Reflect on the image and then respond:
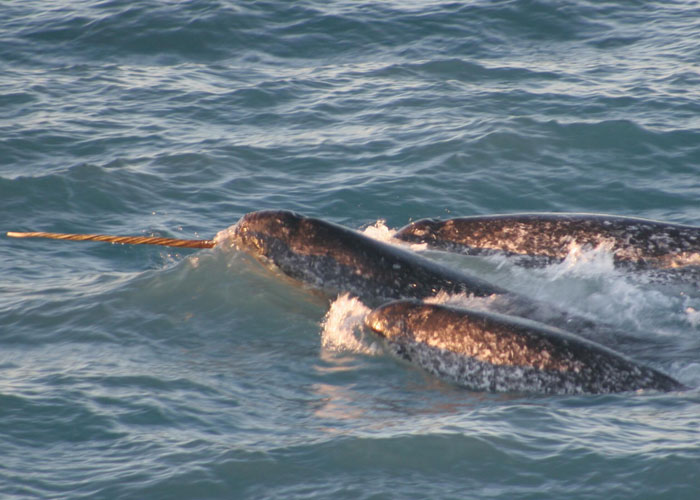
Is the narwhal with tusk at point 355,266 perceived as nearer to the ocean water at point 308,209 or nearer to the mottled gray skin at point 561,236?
the ocean water at point 308,209

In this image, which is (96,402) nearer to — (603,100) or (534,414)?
(534,414)

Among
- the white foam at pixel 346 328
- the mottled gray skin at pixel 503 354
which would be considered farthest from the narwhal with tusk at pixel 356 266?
the mottled gray skin at pixel 503 354

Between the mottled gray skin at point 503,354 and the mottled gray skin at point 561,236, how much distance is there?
262 cm

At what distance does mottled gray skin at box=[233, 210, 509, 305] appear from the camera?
10898 mm

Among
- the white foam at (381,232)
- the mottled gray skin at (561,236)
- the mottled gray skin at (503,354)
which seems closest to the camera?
the mottled gray skin at (503,354)

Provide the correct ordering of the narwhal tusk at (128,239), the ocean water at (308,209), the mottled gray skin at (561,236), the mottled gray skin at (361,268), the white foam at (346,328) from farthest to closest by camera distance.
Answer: the mottled gray skin at (561,236)
the narwhal tusk at (128,239)
the mottled gray skin at (361,268)
the white foam at (346,328)
the ocean water at (308,209)

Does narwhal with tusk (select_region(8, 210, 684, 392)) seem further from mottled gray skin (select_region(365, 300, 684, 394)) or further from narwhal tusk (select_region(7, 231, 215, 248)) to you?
mottled gray skin (select_region(365, 300, 684, 394))

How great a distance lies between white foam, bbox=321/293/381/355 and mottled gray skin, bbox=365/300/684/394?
22cm

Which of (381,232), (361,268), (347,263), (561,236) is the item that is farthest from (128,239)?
(561,236)

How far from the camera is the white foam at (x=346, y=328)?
10.1 m

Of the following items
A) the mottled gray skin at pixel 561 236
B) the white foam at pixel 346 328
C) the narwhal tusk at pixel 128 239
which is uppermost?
the narwhal tusk at pixel 128 239

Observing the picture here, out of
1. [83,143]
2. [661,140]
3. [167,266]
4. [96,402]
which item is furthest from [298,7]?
[96,402]

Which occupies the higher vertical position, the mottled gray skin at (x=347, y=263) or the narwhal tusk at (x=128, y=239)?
the narwhal tusk at (x=128, y=239)

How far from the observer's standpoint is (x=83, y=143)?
16.9 metres
